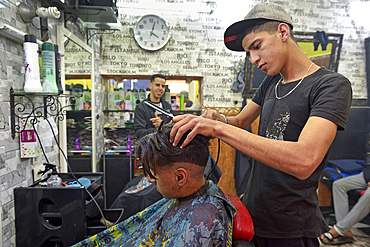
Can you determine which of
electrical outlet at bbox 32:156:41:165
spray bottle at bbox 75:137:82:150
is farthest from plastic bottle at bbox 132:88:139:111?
electrical outlet at bbox 32:156:41:165

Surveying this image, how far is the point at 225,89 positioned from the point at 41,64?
2.54 m

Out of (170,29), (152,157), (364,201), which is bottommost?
(364,201)

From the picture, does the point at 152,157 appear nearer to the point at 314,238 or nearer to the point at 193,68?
the point at 314,238

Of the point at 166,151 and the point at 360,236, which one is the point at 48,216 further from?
Result: the point at 360,236

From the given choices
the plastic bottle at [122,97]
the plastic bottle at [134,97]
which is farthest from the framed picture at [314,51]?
the plastic bottle at [122,97]

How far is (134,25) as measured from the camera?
10.4 feet

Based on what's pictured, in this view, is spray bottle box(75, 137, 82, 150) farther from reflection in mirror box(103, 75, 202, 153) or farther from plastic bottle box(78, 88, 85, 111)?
reflection in mirror box(103, 75, 202, 153)

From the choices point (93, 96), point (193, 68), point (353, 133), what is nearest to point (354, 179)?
point (353, 133)

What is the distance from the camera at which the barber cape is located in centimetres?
85

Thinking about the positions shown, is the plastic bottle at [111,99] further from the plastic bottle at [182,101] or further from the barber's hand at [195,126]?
the barber's hand at [195,126]

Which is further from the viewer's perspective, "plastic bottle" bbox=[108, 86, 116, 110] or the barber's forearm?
"plastic bottle" bbox=[108, 86, 116, 110]

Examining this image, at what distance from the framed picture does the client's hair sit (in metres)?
2.60

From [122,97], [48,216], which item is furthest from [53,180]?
[122,97]

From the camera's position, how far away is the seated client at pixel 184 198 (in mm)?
855
